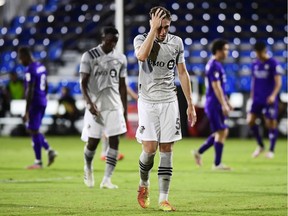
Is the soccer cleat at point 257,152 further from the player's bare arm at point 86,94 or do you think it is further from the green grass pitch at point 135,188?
the player's bare arm at point 86,94

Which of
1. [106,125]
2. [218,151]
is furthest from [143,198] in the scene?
[218,151]

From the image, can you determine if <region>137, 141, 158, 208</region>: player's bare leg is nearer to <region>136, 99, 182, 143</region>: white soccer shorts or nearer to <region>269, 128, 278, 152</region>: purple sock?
<region>136, 99, 182, 143</region>: white soccer shorts

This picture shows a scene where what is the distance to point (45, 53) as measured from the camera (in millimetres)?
32156

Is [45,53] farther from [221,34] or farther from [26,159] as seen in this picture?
[26,159]

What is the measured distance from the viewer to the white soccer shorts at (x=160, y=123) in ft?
30.3

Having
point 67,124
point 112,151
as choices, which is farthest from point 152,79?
point 67,124

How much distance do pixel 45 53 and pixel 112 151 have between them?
20.9m

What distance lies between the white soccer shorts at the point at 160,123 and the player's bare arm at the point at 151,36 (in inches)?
26.2

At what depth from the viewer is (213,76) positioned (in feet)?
48.8

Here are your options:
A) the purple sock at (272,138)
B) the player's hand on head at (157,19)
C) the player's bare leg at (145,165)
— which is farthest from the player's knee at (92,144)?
the purple sock at (272,138)

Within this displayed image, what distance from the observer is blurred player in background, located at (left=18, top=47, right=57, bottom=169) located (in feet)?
49.6

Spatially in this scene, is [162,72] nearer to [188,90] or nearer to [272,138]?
[188,90]

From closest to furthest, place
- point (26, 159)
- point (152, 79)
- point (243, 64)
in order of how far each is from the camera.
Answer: point (152, 79), point (26, 159), point (243, 64)

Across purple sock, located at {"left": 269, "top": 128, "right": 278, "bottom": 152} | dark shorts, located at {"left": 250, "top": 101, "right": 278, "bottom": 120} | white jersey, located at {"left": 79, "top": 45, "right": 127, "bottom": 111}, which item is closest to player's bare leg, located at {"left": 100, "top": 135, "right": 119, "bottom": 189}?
white jersey, located at {"left": 79, "top": 45, "right": 127, "bottom": 111}
